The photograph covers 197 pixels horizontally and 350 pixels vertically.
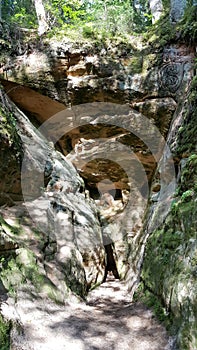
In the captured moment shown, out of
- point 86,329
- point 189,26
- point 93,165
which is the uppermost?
point 189,26

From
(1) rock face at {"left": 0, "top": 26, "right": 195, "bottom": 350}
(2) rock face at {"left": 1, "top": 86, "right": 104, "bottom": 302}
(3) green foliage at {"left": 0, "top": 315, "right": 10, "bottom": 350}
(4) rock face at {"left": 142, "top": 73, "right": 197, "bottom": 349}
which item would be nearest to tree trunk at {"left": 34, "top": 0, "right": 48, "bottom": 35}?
(1) rock face at {"left": 0, "top": 26, "right": 195, "bottom": 350}

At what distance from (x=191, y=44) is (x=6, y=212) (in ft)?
25.6

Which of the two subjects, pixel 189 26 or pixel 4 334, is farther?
pixel 189 26

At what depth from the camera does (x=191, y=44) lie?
8.73m

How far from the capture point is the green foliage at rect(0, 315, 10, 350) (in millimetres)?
3008

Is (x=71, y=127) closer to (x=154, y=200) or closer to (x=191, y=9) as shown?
(x=154, y=200)

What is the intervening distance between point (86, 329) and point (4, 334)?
1479mm

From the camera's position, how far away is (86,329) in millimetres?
4145

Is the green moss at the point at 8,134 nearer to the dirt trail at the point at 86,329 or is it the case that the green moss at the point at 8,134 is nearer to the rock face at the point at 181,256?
the dirt trail at the point at 86,329

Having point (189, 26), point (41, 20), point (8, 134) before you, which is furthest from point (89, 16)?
point (8, 134)

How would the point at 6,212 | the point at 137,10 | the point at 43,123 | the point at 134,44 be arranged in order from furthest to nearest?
the point at 137,10 → the point at 43,123 → the point at 134,44 → the point at 6,212

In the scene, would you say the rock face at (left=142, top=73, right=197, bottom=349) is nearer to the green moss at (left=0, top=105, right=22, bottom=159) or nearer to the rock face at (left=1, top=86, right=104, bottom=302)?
the rock face at (left=1, top=86, right=104, bottom=302)

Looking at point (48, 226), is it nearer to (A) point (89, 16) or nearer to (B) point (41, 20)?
(B) point (41, 20)

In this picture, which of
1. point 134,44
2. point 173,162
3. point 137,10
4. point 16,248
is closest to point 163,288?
point 16,248
